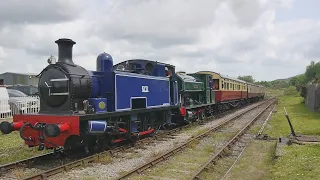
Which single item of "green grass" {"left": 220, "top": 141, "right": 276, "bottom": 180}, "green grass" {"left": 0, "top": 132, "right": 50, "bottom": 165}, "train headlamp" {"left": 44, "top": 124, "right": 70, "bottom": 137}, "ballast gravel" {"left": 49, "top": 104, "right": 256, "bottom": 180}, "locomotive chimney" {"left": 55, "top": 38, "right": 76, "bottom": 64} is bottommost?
"green grass" {"left": 220, "top": 141, "right": 276, "bottom": 180}

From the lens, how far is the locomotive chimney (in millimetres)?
9184

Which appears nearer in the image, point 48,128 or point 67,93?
point 48,128

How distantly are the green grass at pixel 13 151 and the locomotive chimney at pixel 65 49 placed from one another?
3.30 meters

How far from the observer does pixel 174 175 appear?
7.80 metres

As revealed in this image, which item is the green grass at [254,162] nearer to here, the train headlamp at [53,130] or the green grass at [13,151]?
the train headlamp at [53,130]

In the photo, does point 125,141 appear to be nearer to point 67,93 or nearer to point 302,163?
point 67,93

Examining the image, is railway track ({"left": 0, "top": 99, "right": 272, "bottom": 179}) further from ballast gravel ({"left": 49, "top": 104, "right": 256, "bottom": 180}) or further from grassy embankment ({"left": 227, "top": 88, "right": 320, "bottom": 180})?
grassy embankment ({"left": 227, "top": 88, "right": 320, "bottom": 180})

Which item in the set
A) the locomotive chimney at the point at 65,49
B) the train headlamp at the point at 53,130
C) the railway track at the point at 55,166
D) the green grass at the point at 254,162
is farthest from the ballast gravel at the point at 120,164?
the locomotive chimney at the point at 65,49

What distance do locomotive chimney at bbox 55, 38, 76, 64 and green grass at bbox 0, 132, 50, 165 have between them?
130 inches

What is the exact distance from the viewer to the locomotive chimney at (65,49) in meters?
9.18

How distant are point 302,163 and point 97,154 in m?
5.74

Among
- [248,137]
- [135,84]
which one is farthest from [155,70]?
[248,137]

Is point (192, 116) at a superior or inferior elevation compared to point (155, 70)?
inferior

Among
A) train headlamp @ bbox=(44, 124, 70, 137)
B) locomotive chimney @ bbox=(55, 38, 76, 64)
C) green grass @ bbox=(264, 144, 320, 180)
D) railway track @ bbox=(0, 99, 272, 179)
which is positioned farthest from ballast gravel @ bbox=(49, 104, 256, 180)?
green grass @ bbox=(264, 144, 320, 180)
